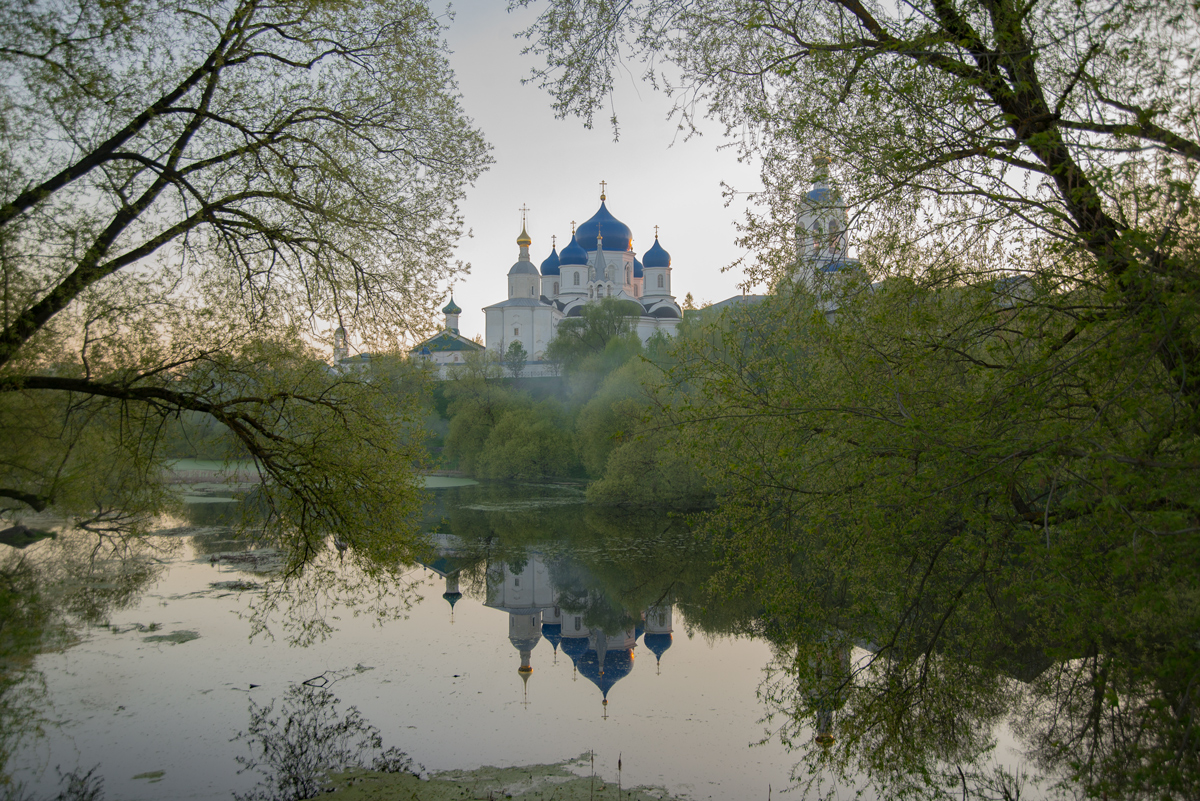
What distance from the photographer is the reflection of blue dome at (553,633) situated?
8.35 metres

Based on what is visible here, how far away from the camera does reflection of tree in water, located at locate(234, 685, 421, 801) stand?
15.7 ft

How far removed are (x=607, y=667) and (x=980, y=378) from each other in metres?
4.57

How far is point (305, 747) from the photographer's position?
17.3 ft

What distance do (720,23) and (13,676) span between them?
23.7ft

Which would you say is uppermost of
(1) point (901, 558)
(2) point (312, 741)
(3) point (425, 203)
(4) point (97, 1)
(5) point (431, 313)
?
(4) point (97, 1)

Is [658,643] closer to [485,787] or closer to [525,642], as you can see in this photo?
[525,642]

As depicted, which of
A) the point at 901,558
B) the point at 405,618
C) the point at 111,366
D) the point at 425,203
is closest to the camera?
the point at 901,558

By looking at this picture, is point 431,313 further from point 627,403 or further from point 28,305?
point 627,403

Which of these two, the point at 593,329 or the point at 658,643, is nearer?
the point at 658,643

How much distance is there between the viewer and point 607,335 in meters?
31.4

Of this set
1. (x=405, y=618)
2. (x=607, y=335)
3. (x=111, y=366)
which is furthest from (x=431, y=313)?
(x=607, y=335)

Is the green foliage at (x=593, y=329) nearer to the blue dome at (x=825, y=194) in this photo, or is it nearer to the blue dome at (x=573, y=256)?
the blue dome at (x=573, y=256)

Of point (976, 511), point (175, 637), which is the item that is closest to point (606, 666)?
point (175, 637)

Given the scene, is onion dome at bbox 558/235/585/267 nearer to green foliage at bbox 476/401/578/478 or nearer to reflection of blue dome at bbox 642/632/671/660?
green foliage at bbox 476/401/578/478
